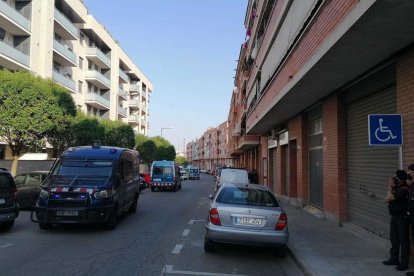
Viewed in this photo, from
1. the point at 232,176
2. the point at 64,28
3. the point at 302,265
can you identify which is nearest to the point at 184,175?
the point at 64,28

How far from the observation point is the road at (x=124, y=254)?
7.19 metres

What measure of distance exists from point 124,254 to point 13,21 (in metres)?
27.9

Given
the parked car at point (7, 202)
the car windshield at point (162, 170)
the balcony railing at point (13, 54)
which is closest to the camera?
the parked car at point (7, 202)

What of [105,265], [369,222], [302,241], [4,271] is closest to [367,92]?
[369,222]

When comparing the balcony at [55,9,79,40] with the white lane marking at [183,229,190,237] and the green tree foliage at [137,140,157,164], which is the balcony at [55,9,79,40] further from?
the white lane marking at [183,229,190,237]

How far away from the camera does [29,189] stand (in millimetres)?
15859

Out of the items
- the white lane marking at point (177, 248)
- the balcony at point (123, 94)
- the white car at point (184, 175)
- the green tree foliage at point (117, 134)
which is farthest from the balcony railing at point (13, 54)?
the white car at point (184, 175)

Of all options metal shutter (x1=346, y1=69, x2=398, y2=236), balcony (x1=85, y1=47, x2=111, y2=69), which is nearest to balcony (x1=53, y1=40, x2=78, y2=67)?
balcony (x1=85, y1=47, x2=111, y2=69)

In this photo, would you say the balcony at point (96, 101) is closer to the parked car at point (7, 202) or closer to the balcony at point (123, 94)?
the balcony at point (123, 94)

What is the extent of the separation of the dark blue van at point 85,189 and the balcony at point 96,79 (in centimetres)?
3853

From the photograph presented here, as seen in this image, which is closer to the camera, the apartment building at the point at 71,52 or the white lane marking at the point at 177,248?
the white lane marking at the point at 177,248

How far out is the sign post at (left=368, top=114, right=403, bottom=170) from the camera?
727 cm

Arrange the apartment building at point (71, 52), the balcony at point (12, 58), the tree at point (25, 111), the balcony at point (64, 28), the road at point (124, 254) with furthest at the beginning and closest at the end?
1. the balcony at point (64, 28)
2. the apartment building at point (71, 52)
3. the balcony at point (12, 58)
4. the tree at point (25, 111)
5. the road at point (124, 254)

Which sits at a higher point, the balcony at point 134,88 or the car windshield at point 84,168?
the balcony at point 134,88
